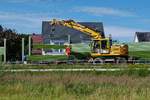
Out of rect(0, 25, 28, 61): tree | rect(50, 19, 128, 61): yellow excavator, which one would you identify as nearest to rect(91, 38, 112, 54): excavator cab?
rect(50, 19, 128, 61): yellow excavator

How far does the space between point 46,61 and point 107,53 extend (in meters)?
8.42

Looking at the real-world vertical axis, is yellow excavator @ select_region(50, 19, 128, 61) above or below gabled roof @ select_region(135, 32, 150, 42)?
below

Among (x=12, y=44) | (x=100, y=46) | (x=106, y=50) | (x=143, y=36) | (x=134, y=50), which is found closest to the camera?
(x=106, y=50)

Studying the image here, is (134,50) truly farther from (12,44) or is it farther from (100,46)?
(12,44)

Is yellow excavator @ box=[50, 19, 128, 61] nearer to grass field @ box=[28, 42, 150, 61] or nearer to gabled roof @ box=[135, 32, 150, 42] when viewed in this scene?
grass field @ box=[28, 42, 150, 61]

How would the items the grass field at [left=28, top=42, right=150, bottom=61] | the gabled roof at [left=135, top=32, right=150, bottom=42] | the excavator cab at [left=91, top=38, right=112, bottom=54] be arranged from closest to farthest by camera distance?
the excavator cab at [left=91, top=38, right=112, bottom=54] → the grass field at [left=28, top=42, right=150, bottom=61] → the gabled roof at [left=135, top=32, right=150, bottom=42]

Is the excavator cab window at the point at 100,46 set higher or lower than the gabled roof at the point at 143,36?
lower

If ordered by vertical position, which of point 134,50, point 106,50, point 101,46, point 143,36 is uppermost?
point 143,36

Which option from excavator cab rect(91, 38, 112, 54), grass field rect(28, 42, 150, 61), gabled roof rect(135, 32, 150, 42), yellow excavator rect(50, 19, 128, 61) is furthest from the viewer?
gabled roof rect(135, 32, 150, 42)

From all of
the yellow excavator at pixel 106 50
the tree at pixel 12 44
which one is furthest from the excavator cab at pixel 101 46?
the tree at pixel 12 44

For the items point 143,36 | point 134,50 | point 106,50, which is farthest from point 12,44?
point 143,36

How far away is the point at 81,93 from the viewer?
19.0 m

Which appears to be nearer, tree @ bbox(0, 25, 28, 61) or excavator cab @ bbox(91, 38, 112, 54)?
excavator cab @ bbox(91, 38, 112, 54)

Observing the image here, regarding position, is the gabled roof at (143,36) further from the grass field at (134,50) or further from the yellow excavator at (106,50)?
the yellow excavator at (106,50)
